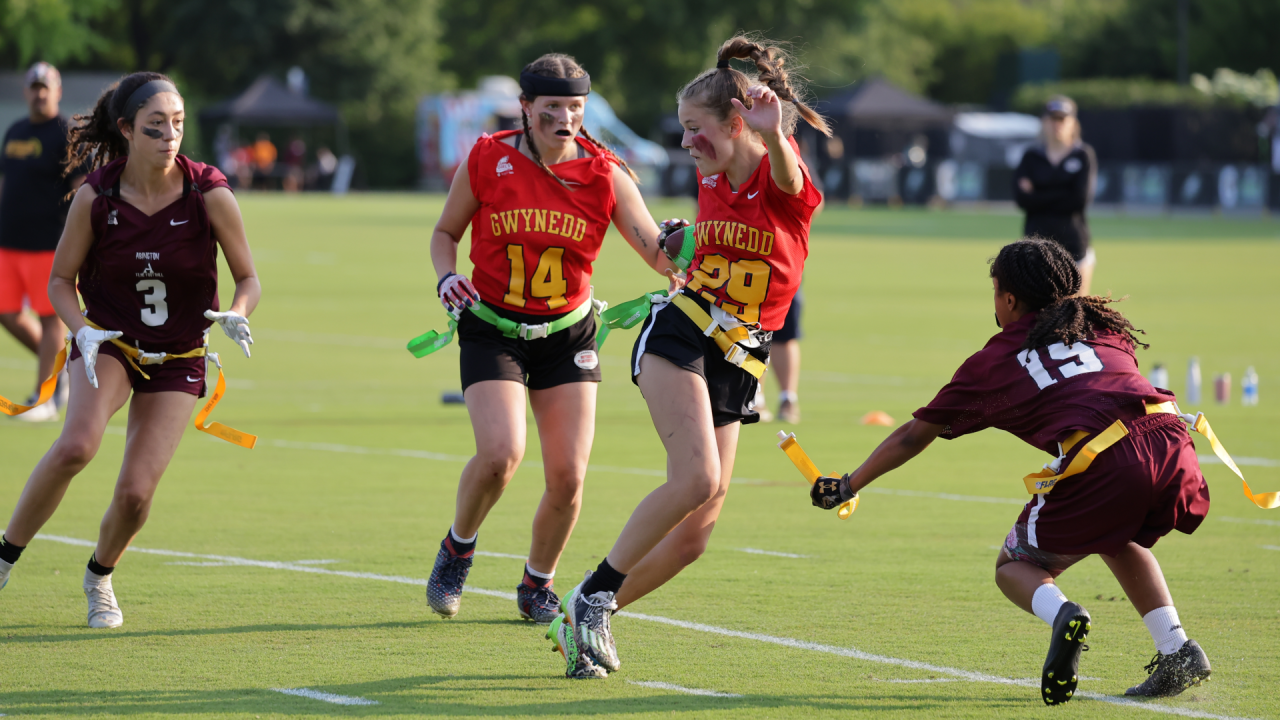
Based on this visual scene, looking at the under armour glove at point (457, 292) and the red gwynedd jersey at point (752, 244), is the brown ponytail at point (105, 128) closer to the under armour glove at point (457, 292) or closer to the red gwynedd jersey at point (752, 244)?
the under armour glove at point (457, 292)

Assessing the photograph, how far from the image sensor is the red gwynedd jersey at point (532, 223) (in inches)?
240

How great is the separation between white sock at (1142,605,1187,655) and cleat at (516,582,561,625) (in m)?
2.22

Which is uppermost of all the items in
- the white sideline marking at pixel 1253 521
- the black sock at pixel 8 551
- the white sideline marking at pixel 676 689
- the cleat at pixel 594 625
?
the cleat at pixel 594 625

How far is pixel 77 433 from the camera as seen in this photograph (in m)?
5.93

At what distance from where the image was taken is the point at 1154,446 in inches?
202

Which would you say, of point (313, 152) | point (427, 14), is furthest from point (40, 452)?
point (427, 14)

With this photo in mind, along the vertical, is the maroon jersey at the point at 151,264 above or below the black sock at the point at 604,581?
above

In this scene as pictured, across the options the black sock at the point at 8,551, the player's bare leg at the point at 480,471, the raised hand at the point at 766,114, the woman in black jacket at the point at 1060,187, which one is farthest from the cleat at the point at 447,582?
the woman in black jacket at the point at 1060,187

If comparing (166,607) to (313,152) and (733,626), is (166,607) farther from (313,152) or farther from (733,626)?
(313,152)

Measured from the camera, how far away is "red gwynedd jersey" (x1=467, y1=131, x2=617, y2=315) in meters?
6.10

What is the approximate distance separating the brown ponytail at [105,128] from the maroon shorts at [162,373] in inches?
29.0

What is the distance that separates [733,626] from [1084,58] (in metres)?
79.4

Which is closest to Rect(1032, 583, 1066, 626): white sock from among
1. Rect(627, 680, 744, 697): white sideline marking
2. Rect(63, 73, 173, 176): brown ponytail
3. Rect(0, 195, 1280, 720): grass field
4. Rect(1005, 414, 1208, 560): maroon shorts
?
Rect(1005, 414, 1208, 560): maroon shorts

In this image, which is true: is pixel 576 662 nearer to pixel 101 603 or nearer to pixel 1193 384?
pixel 101 603
